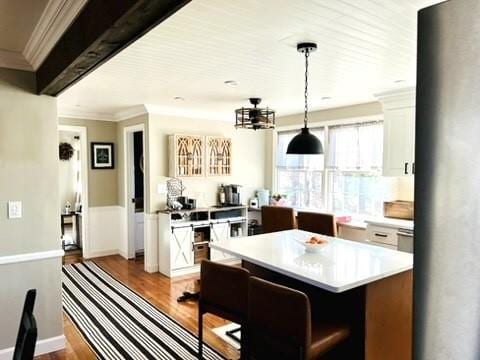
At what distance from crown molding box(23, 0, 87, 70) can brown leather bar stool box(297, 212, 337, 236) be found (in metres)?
3.04

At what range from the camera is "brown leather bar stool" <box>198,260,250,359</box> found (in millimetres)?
2348

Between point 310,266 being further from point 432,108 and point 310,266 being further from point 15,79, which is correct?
point 15,79

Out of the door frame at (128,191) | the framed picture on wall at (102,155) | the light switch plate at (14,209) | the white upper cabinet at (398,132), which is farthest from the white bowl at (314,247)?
the framed picture on wall at (102,155)

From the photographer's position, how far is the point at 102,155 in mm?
5902

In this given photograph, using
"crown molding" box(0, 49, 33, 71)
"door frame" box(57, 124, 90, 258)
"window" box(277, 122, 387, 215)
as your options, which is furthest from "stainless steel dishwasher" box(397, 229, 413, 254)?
"door frame" box(57, 124, 90, 258)

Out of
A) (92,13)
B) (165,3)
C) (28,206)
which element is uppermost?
(92,13)

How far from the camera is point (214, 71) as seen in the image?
3.12m

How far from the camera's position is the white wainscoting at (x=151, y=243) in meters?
5.19

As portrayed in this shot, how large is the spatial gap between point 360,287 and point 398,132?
236 cm

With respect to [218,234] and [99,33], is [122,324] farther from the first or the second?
[99,33]

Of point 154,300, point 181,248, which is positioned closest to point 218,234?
point 181,248

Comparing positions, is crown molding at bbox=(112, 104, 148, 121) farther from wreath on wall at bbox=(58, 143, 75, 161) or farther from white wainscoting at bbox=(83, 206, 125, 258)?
wreath on wall at bbox=(58, 143, 75, 161)

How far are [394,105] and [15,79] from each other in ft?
12.3

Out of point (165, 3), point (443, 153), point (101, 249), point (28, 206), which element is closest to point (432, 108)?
point (443, 153)
